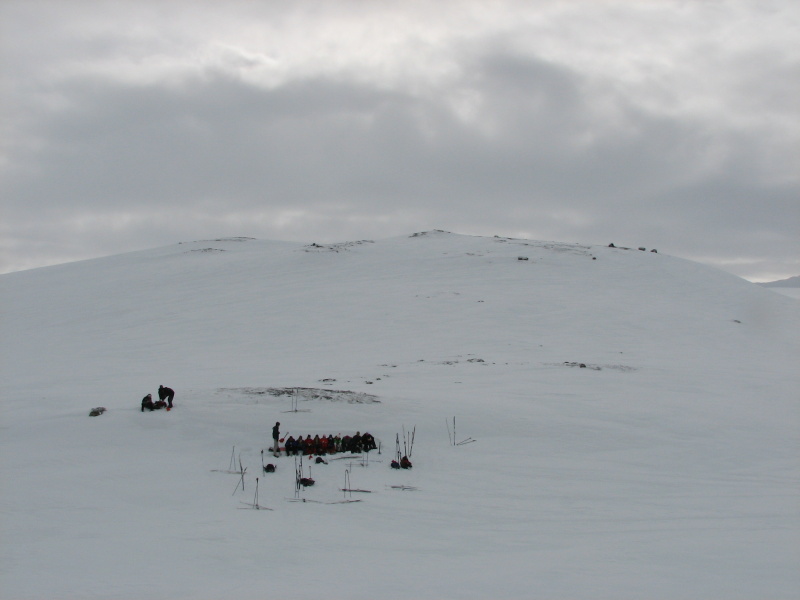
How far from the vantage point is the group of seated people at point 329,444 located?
14.2 metres

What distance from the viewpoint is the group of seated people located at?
14.2 metres

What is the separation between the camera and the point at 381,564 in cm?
915

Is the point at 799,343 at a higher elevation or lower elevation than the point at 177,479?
higher

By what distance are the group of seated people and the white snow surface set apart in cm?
35

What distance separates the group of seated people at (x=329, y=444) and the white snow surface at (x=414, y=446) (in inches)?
13.7

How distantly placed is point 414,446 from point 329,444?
80.6 inches

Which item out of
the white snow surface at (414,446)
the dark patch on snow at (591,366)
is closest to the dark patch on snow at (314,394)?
the white snow surface at (414,446)

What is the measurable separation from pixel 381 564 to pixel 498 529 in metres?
2.42

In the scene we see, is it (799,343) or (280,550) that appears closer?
(280,550)

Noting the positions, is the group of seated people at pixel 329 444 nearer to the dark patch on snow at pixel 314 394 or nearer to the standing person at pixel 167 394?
the dark patch on snow at pixel 314 394

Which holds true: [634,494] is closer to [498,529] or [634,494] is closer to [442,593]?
[498,529]

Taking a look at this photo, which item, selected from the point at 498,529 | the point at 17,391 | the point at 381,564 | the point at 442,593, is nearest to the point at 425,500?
the point at 498,529

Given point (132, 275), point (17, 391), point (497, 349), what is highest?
point (132, 275)

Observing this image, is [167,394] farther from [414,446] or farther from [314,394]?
[414,446]
